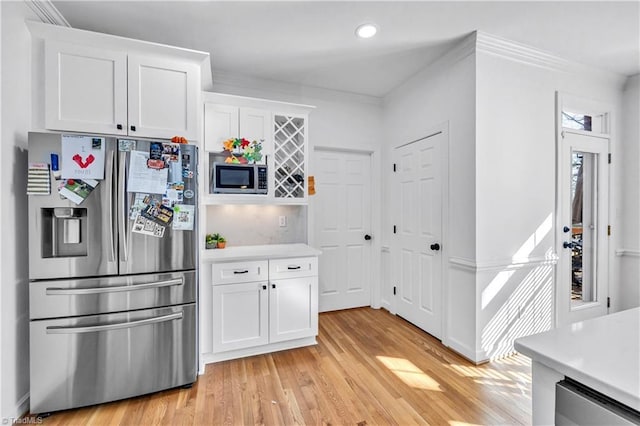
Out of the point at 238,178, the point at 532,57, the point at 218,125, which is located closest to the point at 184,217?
the point at 238,178

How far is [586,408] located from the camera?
658 millimetres

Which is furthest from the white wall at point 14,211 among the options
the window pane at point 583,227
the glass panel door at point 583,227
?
the window pane at point 583,227

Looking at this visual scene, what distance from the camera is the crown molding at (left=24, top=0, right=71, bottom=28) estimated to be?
1.85 meters

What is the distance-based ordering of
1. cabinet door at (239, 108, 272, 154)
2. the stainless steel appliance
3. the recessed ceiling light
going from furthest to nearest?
1. cabinet door at (239, 108, 272, 154)
2. the recessed ceiling light
3. the stainless steel appliance

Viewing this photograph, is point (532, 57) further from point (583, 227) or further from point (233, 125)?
point (233, 125)

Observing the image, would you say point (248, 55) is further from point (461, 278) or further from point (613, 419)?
point (613, 419)

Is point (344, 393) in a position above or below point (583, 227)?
below

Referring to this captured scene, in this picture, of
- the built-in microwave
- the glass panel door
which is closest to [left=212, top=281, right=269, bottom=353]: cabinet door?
the built-in microwave

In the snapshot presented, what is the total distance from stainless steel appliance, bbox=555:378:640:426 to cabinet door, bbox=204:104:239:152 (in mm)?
2725

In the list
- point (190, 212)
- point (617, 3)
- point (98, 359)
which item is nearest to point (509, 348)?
point (617, 3)

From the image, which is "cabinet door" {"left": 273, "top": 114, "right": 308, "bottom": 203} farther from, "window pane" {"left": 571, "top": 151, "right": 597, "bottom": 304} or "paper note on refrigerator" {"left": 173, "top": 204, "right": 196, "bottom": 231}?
"window pane" {"left": 571, "top": 151, "right": 597, "bottom": 304}

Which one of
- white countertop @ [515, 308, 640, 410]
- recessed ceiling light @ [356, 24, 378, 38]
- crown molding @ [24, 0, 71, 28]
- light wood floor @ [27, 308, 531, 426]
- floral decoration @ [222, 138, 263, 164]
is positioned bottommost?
light wood floor @ [27, 308, 531, 426]

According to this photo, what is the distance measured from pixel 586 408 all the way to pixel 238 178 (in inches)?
102

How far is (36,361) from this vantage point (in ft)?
5.73
